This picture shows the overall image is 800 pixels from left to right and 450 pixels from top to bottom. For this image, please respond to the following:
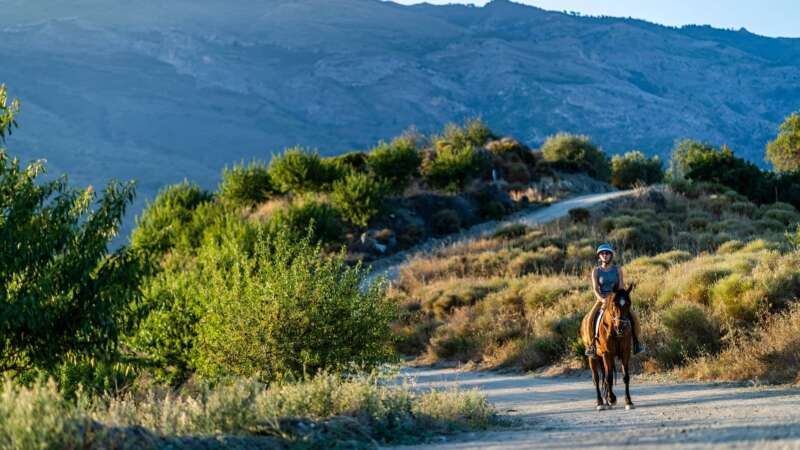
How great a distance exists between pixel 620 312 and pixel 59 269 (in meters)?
9.05

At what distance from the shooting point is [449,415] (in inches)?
459

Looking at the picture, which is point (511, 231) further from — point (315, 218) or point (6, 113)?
point (6, 113)

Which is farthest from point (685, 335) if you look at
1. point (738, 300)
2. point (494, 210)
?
point (494, 210)

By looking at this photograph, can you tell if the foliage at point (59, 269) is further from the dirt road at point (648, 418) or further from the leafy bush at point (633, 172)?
the leafy bush at point (633, 172)

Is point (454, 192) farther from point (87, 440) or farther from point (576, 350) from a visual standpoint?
point (87, 440)

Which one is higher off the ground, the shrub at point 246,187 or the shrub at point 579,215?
the shrub at point 246,187

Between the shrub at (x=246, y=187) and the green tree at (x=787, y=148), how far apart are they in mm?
47058

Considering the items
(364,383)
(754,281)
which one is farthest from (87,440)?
(754,281)

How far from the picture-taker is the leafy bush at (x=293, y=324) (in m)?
15.7

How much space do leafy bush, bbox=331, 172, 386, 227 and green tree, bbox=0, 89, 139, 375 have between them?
29526 millimetres

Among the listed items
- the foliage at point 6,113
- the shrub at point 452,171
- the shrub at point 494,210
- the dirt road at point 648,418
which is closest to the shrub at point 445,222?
the shrub at point 494,210

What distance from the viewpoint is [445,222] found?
46.3 meters

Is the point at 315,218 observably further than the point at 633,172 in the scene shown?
No

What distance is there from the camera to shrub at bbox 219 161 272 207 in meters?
50.2
